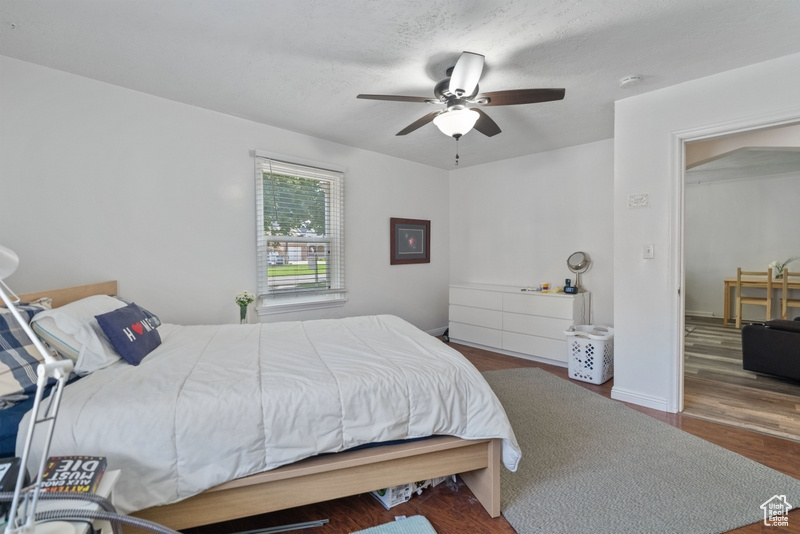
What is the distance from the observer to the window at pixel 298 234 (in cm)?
323

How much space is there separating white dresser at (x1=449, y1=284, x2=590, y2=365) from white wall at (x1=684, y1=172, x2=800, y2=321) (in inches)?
121

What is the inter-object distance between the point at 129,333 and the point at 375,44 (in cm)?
205

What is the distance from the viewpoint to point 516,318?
12.9 feet

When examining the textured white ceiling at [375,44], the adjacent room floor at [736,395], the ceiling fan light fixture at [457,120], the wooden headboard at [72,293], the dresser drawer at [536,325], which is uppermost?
the textured white ceiling at [375,44]

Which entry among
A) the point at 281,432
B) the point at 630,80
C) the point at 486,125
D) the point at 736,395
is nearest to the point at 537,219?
the point at 630,80

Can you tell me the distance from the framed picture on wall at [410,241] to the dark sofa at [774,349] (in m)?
3.38

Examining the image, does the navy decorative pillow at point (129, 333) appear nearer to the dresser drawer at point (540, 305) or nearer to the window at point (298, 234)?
the window at point (298, 234)

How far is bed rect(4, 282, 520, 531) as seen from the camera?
120 cm

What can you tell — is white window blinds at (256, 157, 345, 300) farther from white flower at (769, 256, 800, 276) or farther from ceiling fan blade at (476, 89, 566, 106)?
white flower at (769, 256, 800, 276)

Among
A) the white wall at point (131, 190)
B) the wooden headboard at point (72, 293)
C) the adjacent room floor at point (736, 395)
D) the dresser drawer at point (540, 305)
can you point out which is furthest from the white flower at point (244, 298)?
the adjacent room floor at point (736, 395)

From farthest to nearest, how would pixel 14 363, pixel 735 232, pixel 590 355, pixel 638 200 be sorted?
pixel 735 232
pixel 590 355
pixel 638 200
pixel 14 363

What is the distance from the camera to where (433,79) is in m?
2.34

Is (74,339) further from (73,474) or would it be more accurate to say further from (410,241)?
(410,241)

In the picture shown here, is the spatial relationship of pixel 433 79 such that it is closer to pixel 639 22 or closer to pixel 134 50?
pixel 639 22
